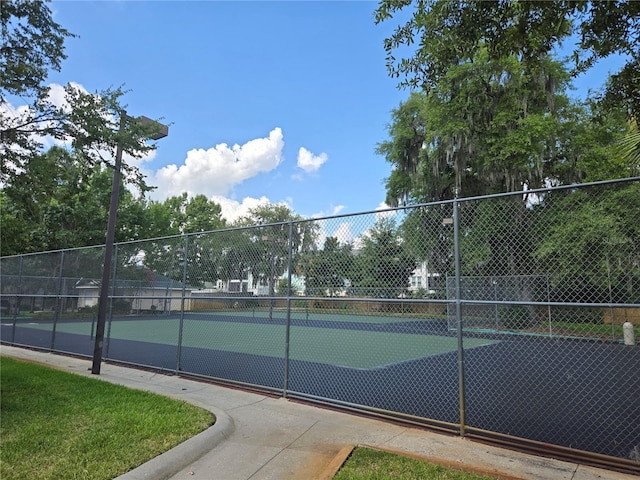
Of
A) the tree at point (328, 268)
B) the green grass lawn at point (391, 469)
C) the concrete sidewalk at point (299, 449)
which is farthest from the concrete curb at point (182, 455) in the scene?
the tree at point (328, 268)

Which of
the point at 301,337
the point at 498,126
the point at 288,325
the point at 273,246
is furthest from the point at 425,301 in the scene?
the point at 498,126

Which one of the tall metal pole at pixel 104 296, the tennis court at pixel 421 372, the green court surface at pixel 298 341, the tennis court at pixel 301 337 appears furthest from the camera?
the green court surface at pixel 298 341

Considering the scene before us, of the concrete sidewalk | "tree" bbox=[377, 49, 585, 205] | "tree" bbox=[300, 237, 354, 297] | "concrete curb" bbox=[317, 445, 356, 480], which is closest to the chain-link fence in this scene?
"tree" bbox=[300, 237, 354, 297]

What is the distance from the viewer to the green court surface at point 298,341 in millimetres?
10773

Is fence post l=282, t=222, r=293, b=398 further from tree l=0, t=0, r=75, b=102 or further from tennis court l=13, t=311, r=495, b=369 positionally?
tree l=0, t=0, r=75, b=102

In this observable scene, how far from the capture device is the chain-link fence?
5.25 m

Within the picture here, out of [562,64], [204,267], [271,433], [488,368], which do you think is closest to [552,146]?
[562,64]

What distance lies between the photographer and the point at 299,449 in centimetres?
438

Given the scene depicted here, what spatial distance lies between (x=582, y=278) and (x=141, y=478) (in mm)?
5555

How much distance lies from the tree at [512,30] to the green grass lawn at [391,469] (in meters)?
3.76

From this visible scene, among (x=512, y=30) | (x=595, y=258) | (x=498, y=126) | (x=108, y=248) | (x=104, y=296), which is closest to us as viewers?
(x=512, y=30)

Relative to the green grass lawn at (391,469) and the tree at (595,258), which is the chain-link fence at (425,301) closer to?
the tree at (595,258)

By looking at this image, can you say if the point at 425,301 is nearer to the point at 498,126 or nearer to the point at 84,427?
the point at 84,427

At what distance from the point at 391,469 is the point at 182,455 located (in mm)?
2007
